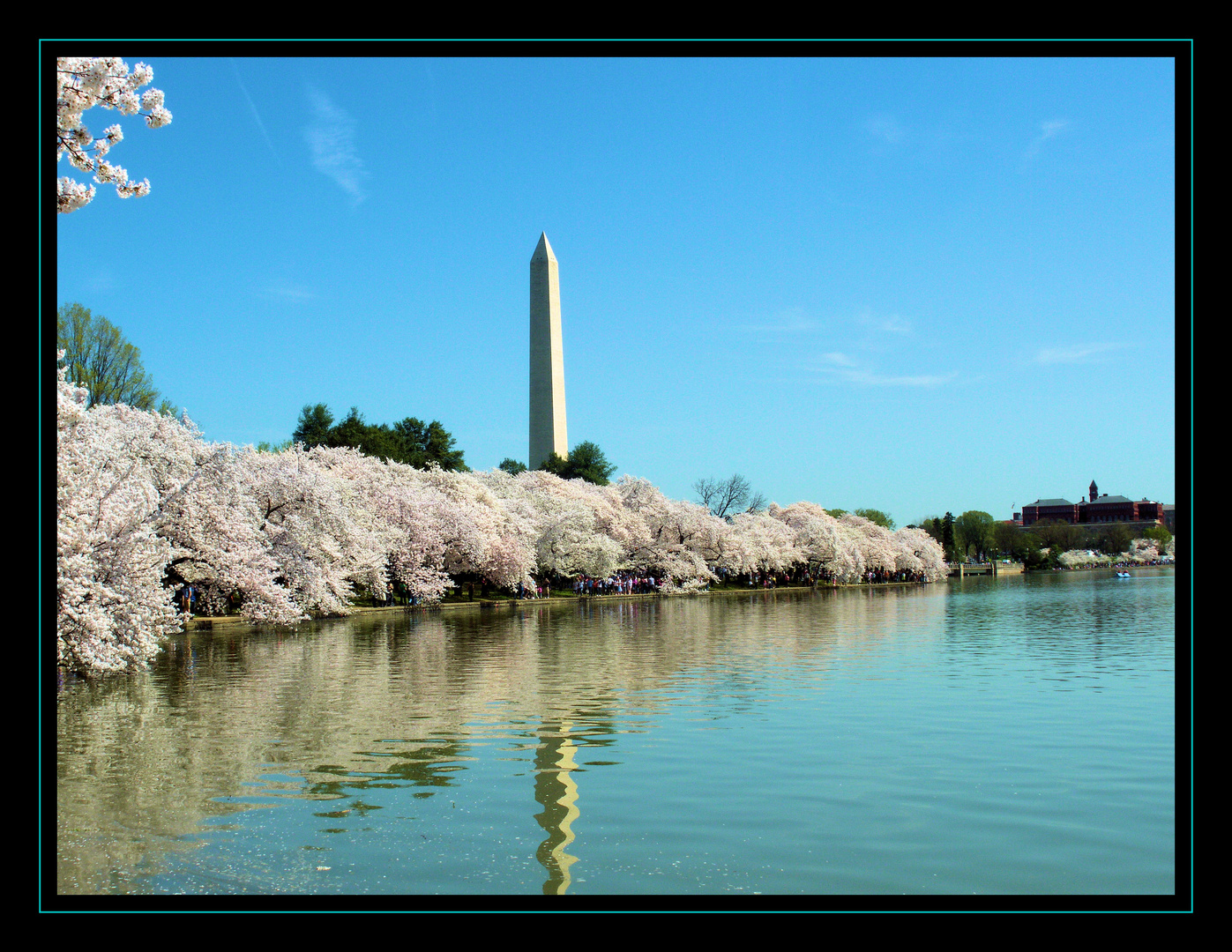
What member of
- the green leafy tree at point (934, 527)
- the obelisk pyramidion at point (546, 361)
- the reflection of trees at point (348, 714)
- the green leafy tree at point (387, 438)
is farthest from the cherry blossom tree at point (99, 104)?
the green leafy tree at point (934, 527)

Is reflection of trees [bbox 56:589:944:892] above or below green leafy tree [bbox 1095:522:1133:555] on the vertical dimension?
above

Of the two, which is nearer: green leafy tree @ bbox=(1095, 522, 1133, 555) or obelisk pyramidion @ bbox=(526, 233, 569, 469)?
obelisk pyramidion @ bbox=(526, 233, 569, 469)

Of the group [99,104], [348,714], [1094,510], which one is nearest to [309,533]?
[348,714]

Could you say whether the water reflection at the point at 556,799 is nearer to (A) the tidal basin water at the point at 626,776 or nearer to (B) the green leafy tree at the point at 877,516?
(A) the tidal basin water at the point at 626,776

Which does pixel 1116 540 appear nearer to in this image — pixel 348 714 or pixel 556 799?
pixel 348 714

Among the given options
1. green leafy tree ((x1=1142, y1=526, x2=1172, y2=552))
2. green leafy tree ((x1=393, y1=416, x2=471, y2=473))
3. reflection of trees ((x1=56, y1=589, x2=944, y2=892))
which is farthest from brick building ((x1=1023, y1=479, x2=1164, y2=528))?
reflection of trees ((x1=56, y1=589, x2=944, y2=892))

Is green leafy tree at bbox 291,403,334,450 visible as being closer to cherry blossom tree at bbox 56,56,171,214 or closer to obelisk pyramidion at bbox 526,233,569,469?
obelisk pyramidion at bbox 526,233,569,469

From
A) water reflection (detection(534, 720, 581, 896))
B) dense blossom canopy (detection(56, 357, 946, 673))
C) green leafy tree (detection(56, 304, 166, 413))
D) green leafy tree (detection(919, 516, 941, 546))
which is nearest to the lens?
water reflection (detection(534, 720, 581, 896))
